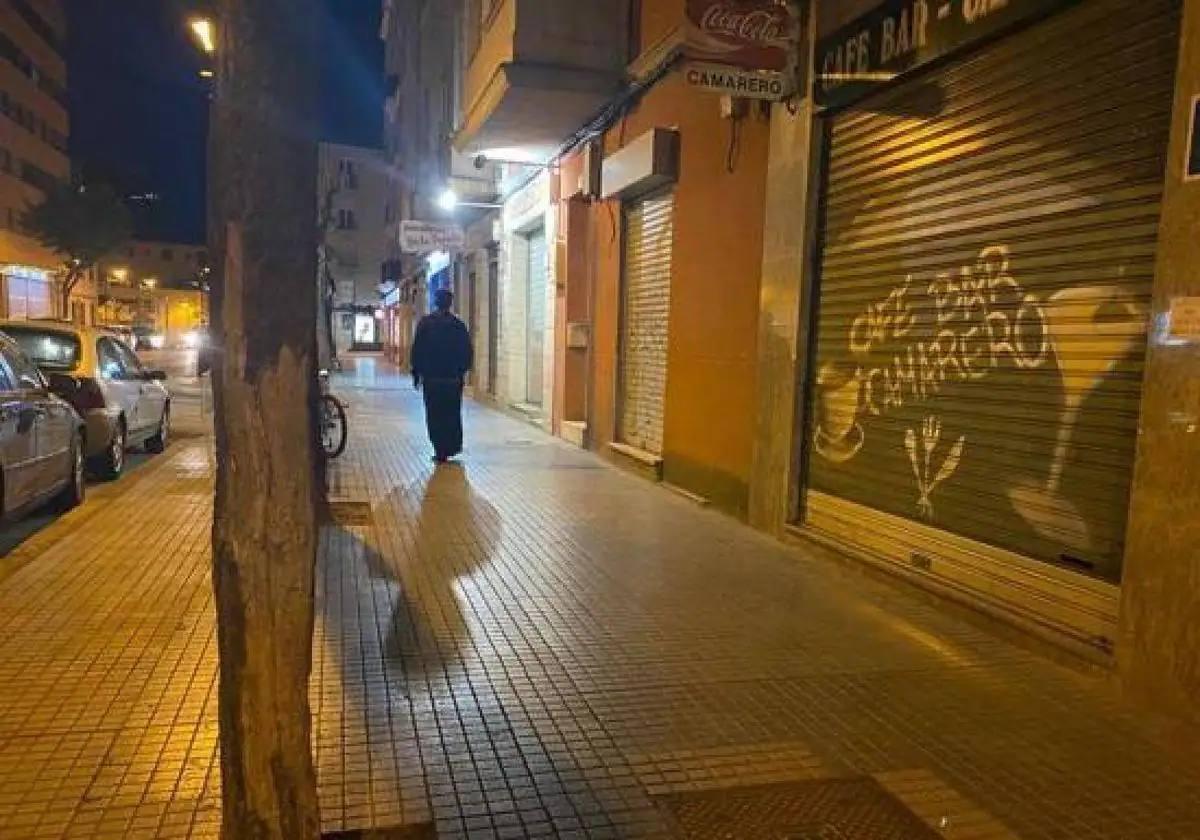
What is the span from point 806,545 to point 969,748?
333 cm

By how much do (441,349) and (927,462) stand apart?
21.7 ft

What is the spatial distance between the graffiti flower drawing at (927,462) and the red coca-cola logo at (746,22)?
10.6 feet

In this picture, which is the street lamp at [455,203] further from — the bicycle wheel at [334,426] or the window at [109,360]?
the window at [109,360]

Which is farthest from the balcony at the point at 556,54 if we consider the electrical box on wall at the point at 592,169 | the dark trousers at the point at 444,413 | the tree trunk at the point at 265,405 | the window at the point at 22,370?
the tree trunk at the point at 265,405

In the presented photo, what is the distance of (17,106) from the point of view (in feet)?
160

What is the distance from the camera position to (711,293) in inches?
348

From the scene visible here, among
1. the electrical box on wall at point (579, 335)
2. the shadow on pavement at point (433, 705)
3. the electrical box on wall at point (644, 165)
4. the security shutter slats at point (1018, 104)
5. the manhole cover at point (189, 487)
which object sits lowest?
the manhole cover at point (189, 487)

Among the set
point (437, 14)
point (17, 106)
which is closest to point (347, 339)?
point (17, 106)

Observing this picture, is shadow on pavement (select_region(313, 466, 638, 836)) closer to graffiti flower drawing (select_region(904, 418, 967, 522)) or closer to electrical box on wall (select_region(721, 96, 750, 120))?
graffiti flower drawing (select_region(904, 418, 967, 522))

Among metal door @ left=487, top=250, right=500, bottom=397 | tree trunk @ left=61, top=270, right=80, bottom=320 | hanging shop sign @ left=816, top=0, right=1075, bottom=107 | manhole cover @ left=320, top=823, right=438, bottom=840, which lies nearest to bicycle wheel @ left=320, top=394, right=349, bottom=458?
hanging shop sign @ left=816, top=0, right=1075, bottom=107

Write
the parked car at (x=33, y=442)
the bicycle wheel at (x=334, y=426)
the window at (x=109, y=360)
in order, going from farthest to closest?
the bicycle wheel at (x=334, y=426) → the window at (x=109, y=360) → the parked car at (x=33, y=442)

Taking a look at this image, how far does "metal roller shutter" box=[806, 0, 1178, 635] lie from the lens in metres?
4.55

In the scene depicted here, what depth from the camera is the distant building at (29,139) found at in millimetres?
46344

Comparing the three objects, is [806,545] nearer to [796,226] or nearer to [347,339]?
[796,226]
